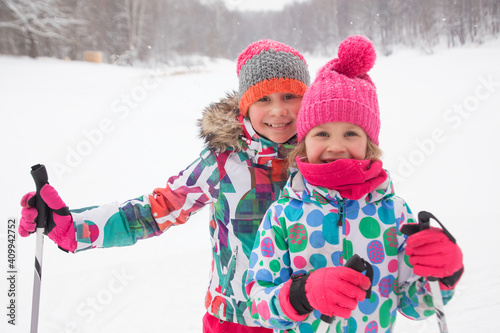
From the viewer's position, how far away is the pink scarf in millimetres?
914

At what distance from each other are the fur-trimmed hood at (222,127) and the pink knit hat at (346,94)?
0.29 meters

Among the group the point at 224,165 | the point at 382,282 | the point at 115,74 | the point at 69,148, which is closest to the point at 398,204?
the point at 382,282

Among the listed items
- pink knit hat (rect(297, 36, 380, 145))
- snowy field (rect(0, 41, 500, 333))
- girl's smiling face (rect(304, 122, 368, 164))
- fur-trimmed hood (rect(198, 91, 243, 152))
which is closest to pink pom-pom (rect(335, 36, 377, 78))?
pink knit hat (rect(297, 36, 380, 145))

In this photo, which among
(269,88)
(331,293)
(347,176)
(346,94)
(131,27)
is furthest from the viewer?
(131,27)

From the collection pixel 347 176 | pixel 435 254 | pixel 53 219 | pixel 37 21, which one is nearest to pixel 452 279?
pixel 435 254

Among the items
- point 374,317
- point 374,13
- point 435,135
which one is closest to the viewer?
point 374,317

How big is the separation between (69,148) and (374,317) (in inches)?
240

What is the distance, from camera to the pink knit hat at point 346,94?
100 cm

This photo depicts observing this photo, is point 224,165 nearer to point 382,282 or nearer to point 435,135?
point 382,282

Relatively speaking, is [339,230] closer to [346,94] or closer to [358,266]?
[358,266]

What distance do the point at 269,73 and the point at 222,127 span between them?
0.27 meters

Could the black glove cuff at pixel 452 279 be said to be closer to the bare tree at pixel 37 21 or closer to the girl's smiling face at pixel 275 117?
the girl's smiling face at pixel 275 117

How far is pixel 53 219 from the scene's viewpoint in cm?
125

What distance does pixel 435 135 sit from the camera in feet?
18.6
